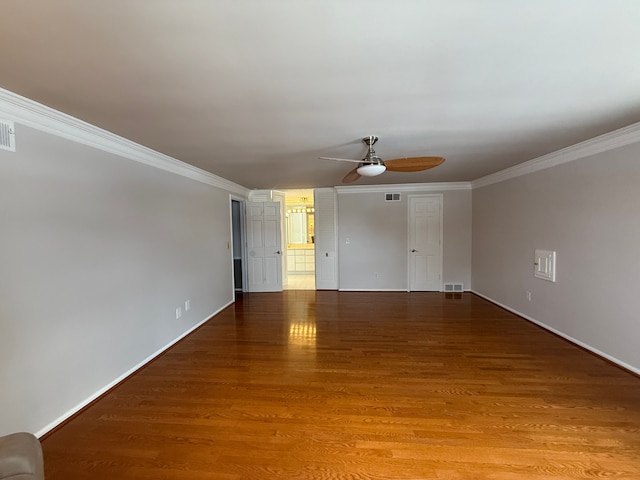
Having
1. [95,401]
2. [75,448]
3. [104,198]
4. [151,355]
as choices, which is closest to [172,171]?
[104,198]

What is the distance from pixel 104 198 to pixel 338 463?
2.76m

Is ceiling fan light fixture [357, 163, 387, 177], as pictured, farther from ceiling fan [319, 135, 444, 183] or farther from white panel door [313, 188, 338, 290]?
white panel door [313, 188, 338, 290]

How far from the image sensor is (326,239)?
6.29m

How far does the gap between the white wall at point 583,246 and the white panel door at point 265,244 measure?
4.22m

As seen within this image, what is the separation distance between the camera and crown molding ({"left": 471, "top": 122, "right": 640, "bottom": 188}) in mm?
2664

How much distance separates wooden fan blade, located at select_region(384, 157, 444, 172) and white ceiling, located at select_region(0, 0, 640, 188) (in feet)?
0.74

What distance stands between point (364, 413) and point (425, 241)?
14.7 feet

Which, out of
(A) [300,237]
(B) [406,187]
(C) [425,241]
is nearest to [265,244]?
(A) [300,237]

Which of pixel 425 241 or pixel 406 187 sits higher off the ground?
pixel 406 187

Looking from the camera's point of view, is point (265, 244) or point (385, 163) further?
point (265, 244)

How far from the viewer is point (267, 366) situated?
3.00m

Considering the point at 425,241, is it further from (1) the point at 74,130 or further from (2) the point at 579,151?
(1) the point at 74,130

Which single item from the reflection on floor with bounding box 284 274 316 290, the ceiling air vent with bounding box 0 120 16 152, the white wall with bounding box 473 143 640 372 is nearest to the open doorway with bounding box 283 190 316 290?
the reflection on floor with bounding box 284 274 316 290

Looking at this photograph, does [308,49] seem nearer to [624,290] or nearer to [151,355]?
[151,355]
